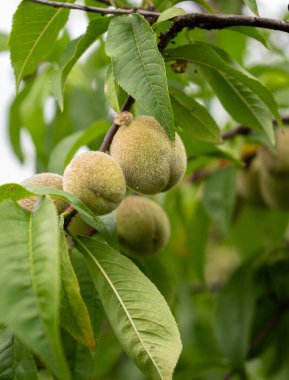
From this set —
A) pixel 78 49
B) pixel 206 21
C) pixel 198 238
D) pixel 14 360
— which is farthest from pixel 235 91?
pixel 198 238

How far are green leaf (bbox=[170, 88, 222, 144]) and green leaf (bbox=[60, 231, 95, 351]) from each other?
1.54 ft

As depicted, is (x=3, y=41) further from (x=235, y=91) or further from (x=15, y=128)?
(x=235, y=91)

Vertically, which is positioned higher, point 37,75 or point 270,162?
point 37,75

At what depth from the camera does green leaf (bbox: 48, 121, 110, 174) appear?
5.41 feet

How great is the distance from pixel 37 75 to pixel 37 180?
1.25m

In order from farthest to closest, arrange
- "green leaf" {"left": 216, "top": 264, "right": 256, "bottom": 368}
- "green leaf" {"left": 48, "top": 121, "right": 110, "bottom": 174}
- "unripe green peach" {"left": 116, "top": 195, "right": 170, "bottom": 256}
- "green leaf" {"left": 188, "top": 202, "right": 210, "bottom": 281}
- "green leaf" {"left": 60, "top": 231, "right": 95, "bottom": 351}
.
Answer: "green leaf" {"left": 188, "top": 202, "right": 210, "bottom": 281}, "green leaf" {"left": 216, "top": 264, "right": 256, "bottom": 368}, "green leaf" {"left": 48, "top": 121, "right": 110, "bottom": 174}, "unripe green peach" {"left": 116, "top": 195, "right": 170, "bottom": 256}, "green leaf" {"left": 60, "top": 231, "right": 95, "bottom": 351}

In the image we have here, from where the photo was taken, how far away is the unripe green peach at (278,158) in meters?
1.86

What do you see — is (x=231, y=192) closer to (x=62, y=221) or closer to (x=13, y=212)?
(x=62, y=221)

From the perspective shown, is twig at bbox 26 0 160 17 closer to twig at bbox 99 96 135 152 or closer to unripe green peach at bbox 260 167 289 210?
twig at bbox 99 96 135 152

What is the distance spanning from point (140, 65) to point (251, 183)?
3.40ft

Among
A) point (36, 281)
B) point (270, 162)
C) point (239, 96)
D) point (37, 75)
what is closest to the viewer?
point (36, 281)

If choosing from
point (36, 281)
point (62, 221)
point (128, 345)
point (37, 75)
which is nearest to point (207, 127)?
point (62, 221)

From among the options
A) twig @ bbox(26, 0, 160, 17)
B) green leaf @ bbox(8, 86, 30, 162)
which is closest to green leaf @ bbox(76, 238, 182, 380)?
twig @ bbox(26, 0, 160, 17)

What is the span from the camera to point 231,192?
77.5 inches
